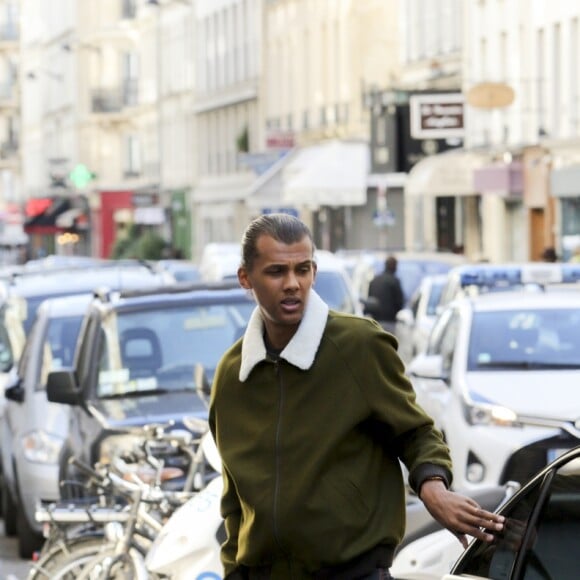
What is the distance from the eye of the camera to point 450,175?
51.7 m

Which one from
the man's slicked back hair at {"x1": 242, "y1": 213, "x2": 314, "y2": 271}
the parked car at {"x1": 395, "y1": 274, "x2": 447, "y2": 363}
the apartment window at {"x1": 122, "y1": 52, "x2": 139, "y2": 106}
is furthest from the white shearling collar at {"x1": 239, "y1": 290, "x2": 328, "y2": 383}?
the apartment window at {"x1": 122, "y1": 52, "x2": 139, "y2": 106}

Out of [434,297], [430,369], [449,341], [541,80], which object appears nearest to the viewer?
[430,369]

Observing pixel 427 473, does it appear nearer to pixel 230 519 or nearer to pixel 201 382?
pixel 230 519

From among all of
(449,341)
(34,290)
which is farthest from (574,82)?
(449,341)

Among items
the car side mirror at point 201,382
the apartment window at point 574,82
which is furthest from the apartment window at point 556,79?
the car side mirror at point 201,382

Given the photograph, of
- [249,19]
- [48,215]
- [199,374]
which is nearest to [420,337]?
[199,374]

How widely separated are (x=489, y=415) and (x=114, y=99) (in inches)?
3383

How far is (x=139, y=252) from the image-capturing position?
7988 cm

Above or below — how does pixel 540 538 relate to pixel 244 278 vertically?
below

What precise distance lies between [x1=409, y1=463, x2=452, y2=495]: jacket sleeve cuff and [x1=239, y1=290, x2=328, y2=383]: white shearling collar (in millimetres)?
343

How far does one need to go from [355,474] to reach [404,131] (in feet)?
165

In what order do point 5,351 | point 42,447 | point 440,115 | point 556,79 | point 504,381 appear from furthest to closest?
point 440,115 < point 556,79 < point 5,351 < point 42,447 < point 504,381

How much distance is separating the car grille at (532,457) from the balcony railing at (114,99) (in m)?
84.8

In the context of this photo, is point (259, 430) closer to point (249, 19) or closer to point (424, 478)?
point (424, 478)
